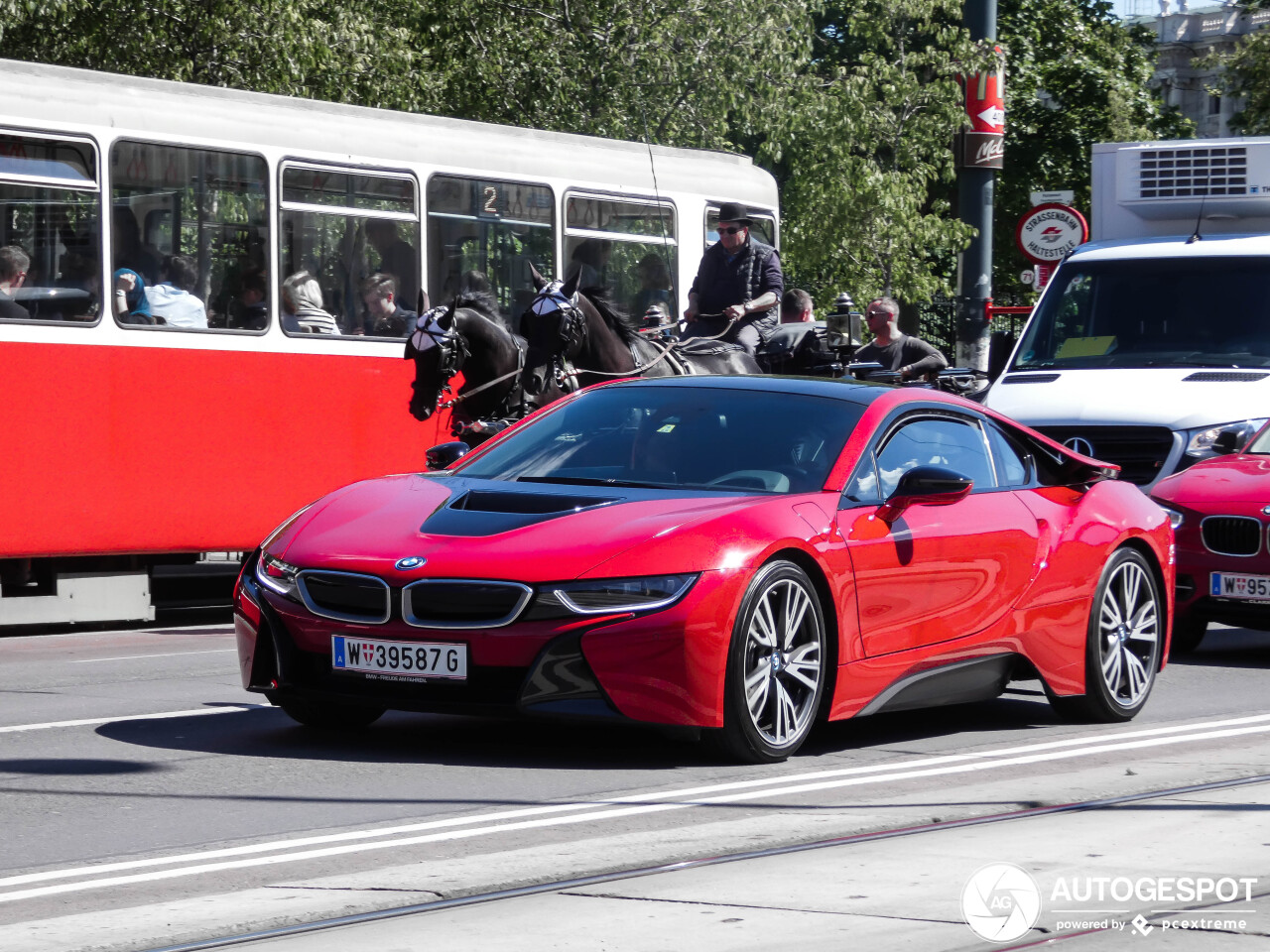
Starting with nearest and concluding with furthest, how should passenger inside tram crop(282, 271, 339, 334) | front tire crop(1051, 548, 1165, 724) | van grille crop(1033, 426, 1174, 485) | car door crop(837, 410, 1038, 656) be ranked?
car door crop(837, 410, 1038, 656), front tire crop(1051, 548, 1165, 724), van grille crop(1033, 426, 1174, 485), passenger inside tram crop(282, 271, 339, 334)

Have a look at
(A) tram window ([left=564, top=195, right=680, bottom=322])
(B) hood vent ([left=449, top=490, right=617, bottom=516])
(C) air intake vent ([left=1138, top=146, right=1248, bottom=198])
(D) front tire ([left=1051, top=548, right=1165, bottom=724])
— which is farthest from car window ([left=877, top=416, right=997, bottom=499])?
(A) tram window ([left=564, top=195, right=680, bottom=322])

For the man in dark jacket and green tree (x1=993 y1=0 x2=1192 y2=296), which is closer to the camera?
A: the man in dark jacket

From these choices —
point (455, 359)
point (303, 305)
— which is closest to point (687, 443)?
point (455, 359)

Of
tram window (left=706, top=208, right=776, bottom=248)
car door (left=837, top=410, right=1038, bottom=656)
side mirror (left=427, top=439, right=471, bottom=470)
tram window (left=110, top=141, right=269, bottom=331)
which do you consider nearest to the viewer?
car door (left=837, top=410, right=1038, bottom=656)

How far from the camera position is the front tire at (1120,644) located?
9305 millimetres

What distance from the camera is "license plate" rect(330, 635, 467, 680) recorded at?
294 inches

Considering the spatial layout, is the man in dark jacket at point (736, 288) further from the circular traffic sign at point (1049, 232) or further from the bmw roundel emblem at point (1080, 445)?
the circular traffic sign at point (1049, 232)

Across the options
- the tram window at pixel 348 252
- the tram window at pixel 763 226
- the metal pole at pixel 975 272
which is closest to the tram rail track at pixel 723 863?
the tram window at pixel 348 252

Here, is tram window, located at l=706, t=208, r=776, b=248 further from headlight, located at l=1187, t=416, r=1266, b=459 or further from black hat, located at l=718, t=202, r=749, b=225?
headlight, located at l=1187, t=416, r=1266, b=459

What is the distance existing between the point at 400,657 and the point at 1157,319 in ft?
28.6

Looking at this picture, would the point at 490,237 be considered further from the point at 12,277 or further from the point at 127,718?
the point at 127,718

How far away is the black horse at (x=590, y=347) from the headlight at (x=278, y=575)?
6.01m

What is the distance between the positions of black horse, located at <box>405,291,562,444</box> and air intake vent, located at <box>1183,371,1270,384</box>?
4.22 m

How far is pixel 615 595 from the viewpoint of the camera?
7.35m
